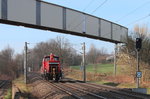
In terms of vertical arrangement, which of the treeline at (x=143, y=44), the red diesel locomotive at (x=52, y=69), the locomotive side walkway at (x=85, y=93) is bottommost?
the locomotive side walkway at (x=85, y=93)

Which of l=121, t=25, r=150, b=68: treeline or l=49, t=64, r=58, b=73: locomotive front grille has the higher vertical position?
l=121, t=25, r=150, b=68: treeline

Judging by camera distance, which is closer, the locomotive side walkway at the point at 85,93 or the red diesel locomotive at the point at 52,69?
the locomotive side walkway at the point at 85,93

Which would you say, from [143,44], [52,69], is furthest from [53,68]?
[143,44]

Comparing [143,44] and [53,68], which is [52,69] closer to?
[53,68]

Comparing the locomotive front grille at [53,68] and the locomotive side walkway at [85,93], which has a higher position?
the locomotive front grille at [53,68]

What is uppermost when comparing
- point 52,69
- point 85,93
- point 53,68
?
point 53,68

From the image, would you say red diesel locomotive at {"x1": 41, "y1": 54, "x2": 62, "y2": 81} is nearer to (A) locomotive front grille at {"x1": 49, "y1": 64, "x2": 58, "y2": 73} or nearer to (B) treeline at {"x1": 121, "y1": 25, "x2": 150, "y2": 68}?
(A) locomotive front grille at {"x1": 49, "y1": 64, "x2": 58, "y2": 73}

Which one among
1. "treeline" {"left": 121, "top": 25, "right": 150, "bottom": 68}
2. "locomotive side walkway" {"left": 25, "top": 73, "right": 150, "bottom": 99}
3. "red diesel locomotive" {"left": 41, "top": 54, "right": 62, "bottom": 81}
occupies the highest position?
"treeline" {"left": 121, "top": 25, "right": 150, "bottom": 68}

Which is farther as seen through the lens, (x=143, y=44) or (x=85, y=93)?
(x=143, y=44)

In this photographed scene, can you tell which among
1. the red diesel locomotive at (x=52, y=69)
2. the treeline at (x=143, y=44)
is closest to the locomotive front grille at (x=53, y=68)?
the red diesel locomotive at (x=52, y=69)

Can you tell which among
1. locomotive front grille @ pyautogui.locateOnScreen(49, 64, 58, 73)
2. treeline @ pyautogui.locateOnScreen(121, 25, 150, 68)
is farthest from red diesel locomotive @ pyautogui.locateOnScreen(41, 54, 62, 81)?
treeline @ pyautogui.locateOnScreen(121, 25, 150, 68)

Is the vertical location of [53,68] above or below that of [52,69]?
above

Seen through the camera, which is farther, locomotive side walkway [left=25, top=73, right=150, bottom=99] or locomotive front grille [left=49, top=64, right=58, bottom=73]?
locomotive front grille [left=49, top=64, right=58, bottom=73]

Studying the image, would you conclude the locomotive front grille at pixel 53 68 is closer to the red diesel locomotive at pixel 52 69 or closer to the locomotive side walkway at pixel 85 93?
the red diesel locomotive at pixel 52 69
